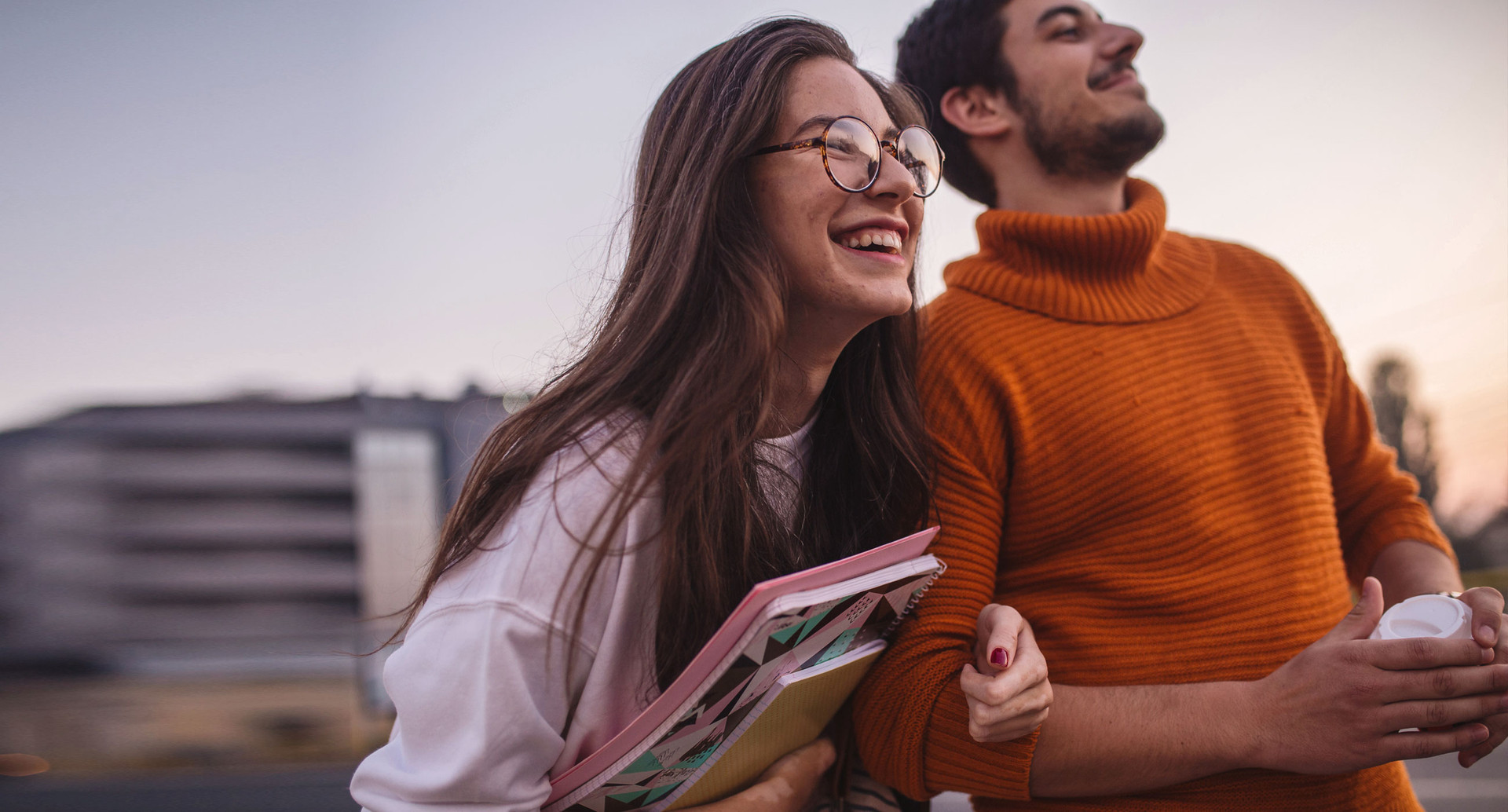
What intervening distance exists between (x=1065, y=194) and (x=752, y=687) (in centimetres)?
125

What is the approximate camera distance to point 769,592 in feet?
3.22

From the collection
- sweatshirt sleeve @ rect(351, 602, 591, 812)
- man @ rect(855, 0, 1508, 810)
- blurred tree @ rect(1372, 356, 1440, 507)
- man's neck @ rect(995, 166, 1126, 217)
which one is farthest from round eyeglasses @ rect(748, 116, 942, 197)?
blurred tree @ rect(1372, 356, 1440, 507)

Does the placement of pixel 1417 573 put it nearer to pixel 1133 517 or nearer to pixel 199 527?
pixel 1133 517

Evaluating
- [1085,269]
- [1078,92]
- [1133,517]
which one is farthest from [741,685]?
[1078,92]

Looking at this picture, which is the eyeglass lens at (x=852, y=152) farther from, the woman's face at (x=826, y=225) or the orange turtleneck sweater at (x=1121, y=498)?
the orange turtleneck sweater at (x=1121, y=498)

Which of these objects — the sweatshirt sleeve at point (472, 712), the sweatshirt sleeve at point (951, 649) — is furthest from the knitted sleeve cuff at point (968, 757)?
the sweatshirt sleeve at point (472, 712)

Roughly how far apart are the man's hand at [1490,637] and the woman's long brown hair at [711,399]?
29.2 inches

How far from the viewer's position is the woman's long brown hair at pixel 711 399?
1.16m

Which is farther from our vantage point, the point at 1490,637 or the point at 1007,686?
the point at 1490,637

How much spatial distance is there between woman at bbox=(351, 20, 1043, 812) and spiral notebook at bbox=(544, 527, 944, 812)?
55 millimetres

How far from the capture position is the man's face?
183 cm

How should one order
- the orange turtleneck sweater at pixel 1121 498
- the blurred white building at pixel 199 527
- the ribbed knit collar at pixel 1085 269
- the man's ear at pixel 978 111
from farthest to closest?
1. the blurred white building at pixel 199 527
2. the man's ear at pixel 978 111
3. the ribbed knit collar at pixel 1085 269
4. the orange turtleneck sweater at pixel 1121 498

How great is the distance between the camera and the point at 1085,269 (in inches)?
68.8

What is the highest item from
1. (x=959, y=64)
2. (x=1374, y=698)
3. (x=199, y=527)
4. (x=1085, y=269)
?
(x=959, y=64)
